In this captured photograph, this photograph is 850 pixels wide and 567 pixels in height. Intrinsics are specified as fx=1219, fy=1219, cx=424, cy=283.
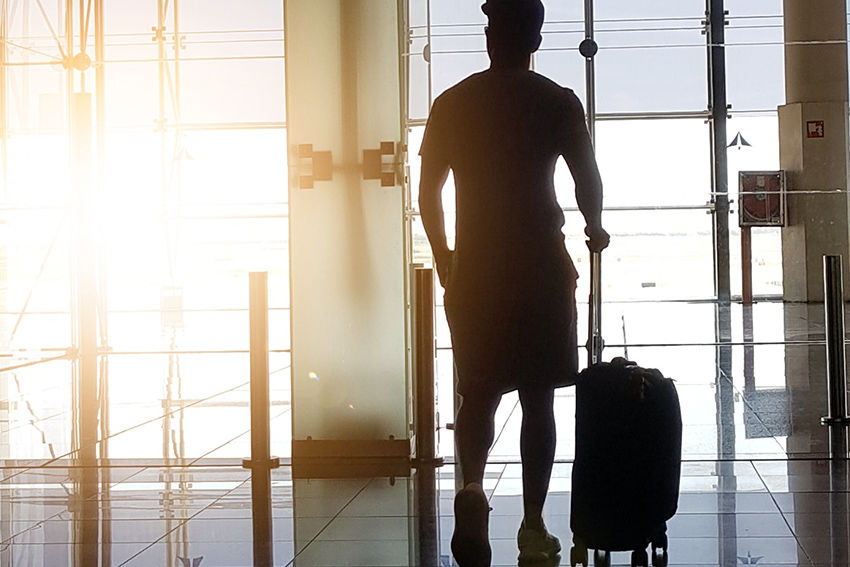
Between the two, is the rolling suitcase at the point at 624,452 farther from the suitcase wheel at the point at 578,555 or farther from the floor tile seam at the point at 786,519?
the floor tile seam at the point at 786,519

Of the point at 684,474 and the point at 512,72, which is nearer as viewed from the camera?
the point at 512,72

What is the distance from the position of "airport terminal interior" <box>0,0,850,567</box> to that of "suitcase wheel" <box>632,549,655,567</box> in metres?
0.15

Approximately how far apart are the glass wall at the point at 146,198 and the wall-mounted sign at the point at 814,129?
4542 mm

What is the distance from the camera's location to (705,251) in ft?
32.8

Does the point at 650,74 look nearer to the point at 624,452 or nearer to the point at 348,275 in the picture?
the point at 348,275

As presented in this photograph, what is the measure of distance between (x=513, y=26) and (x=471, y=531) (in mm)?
1673

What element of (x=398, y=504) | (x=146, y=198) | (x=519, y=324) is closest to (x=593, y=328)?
(x=519, y=324)

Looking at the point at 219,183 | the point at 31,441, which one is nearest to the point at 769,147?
the point at 31,441

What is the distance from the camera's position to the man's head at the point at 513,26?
4.08m

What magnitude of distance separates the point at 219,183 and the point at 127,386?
586cm

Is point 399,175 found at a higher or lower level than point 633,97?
lower

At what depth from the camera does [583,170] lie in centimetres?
406

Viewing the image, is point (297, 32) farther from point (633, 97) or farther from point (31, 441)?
point (633, 97)

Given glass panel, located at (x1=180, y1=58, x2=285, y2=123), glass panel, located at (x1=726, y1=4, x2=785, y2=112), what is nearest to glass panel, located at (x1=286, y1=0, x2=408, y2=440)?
glass panel, located at (x1=726, y1=4, x2=785, y2=112)
